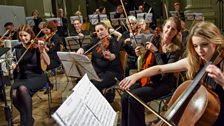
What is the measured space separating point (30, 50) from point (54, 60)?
4.02 ft

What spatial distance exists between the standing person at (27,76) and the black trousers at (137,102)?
99 centimetres

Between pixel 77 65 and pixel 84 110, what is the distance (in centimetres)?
202

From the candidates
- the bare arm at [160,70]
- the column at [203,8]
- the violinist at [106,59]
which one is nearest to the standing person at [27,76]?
the violinist at [106,59]

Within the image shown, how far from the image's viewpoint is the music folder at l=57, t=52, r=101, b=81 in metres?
2.99

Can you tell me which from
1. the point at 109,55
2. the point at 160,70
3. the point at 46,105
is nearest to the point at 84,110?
the point at 160,70

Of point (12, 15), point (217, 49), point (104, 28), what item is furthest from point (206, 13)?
point (217, 49)

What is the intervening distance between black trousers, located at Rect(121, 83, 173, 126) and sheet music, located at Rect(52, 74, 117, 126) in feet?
3.94

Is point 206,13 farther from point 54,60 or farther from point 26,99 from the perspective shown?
point 26,99

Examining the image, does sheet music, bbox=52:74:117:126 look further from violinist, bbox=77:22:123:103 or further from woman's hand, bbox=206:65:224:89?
violinist, bbox=77:22:123:103

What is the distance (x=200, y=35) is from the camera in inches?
65.9

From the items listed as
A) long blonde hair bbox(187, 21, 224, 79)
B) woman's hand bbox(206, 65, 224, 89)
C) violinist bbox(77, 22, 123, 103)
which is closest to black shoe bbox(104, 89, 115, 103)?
violinist bbox(77, 22, 123, 103)

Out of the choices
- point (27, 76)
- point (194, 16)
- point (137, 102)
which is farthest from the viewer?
point (194, 16)

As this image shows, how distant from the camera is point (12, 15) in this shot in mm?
8414

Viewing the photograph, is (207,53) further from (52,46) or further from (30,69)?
(52,46)
